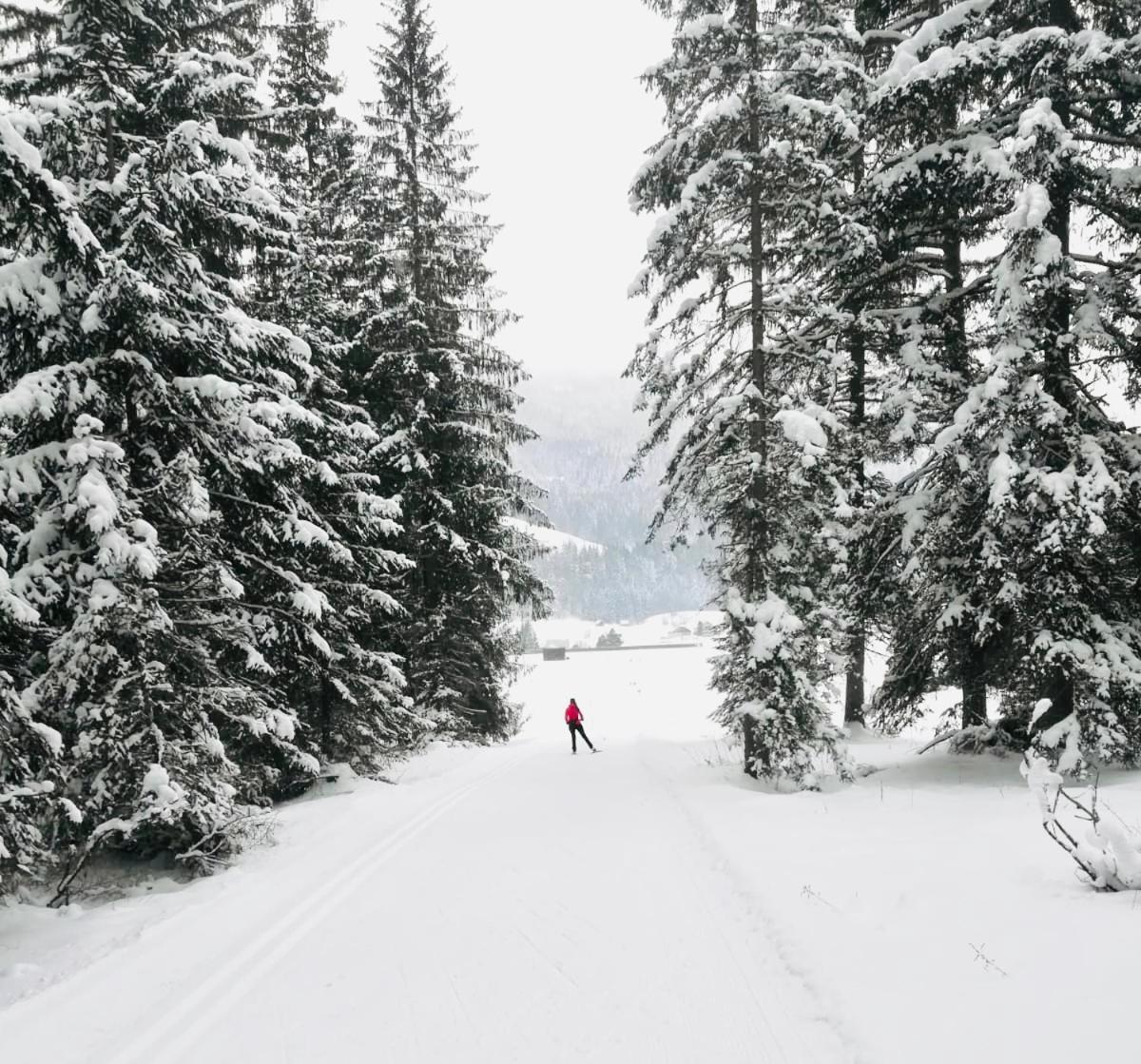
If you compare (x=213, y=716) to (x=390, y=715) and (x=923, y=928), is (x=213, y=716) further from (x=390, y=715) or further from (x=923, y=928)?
(x=923, y=928)

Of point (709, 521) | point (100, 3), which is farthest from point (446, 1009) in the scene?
point (100, 3)

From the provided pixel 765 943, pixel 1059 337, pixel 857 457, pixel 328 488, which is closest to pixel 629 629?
pixel 857 457

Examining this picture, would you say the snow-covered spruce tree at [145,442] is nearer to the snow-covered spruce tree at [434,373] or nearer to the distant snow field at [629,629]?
the snow-covered spruce tree at [434,373]

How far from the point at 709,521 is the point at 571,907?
7.72 meters

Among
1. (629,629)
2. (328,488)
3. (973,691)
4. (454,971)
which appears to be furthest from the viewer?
(629,629)

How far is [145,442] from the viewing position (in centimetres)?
796

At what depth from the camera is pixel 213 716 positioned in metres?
9.22

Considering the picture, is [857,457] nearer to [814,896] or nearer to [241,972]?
[814,896]

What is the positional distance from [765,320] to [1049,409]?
509 centimetres

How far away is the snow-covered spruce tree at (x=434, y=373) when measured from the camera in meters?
16.6

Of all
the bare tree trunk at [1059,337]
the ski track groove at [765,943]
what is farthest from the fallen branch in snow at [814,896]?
the bare tree trunk at [1059,337]

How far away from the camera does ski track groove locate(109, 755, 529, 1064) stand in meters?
3.86

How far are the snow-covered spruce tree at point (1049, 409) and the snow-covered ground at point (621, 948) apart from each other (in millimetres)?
1618

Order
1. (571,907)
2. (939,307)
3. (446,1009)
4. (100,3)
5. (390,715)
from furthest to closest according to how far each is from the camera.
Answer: (390,715) → (939,307) → (100,3) → (571,907) → (446,1009)
